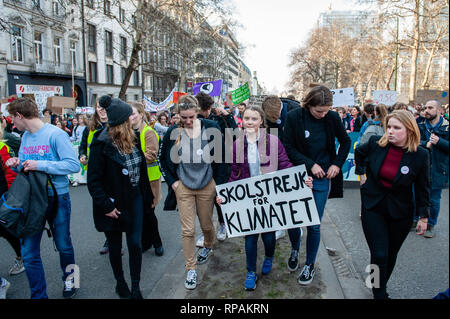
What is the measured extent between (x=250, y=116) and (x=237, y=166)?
0.53 m

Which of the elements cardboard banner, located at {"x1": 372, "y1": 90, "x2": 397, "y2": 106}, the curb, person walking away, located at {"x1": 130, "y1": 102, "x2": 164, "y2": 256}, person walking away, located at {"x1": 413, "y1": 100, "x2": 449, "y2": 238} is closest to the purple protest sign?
person walking away, located at {"x1": 130, "y1": 102, "x2": 164, "y2": 256}

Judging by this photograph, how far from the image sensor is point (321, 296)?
129 inches

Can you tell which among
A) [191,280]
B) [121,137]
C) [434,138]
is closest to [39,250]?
[121,137]

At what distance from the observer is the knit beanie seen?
10.2 ft

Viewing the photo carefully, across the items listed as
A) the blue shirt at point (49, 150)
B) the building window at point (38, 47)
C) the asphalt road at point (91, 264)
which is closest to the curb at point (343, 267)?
the asphalt road at point (91, 264)

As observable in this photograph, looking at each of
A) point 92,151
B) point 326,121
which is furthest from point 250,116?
point 92,151

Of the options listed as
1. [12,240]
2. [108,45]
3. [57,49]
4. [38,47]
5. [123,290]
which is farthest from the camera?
[108,45]

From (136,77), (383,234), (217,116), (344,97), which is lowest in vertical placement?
(383,234)

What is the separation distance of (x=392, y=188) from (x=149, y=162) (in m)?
2.82

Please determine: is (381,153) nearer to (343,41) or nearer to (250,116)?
(250,116)

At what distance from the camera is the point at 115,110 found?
123 inches

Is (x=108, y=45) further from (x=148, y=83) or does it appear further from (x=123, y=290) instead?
(x=123, y=290)

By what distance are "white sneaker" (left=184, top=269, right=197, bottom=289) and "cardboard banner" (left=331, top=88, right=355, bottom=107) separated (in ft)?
25.0

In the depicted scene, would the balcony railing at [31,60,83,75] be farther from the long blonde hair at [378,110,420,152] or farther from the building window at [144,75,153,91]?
the long blonde hair at [378,110,420,152]
